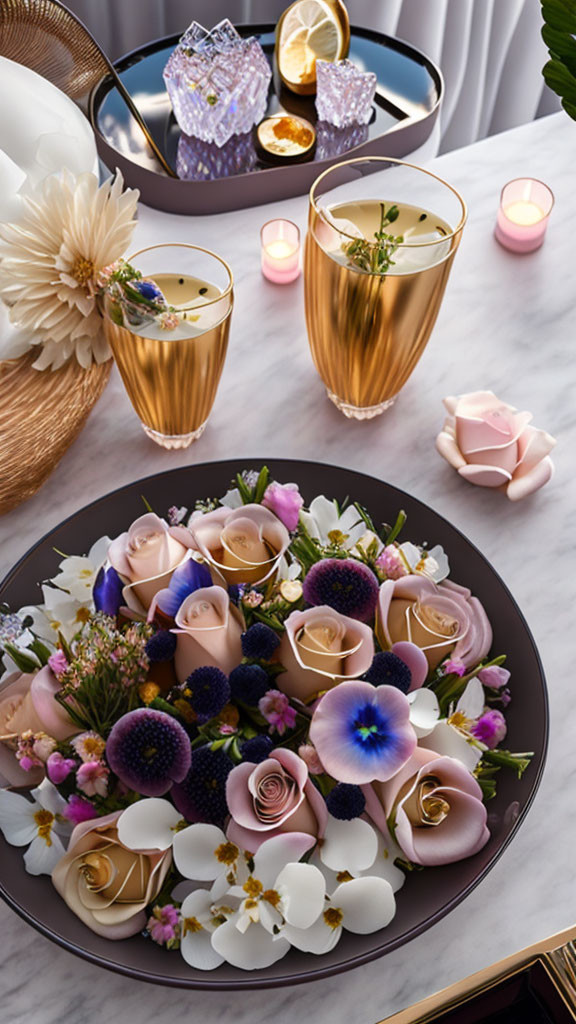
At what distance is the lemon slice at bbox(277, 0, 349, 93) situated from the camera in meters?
0.84

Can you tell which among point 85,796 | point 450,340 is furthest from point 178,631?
point 450,340

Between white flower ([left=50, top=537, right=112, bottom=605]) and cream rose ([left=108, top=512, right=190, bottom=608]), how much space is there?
3cm

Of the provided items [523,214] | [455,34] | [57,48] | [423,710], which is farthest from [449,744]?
[455,34]

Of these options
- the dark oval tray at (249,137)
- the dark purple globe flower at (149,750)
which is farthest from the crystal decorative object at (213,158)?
the dark purple globe flower at (149,750)

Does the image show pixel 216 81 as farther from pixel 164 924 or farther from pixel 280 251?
pixel 164 924

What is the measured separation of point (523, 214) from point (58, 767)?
577mm

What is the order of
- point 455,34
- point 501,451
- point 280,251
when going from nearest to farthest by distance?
point 501,451
point 280,251
point 455,34

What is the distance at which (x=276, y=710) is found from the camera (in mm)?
443

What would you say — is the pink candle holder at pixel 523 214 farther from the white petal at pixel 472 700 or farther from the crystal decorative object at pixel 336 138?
the white petal at pixel 472 700

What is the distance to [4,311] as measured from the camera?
1.85 feet

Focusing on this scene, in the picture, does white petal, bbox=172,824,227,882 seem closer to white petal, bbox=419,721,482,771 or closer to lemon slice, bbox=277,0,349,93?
white petal, bbox=419,721,482,771

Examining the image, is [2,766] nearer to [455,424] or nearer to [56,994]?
[56,994]

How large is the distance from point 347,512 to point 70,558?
0.52ft

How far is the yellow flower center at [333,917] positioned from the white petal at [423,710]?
0.28 ft
